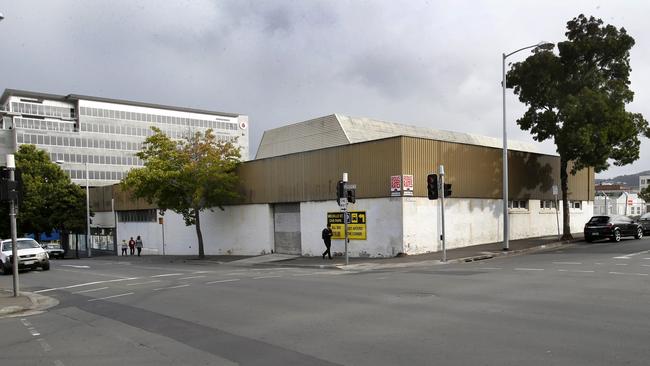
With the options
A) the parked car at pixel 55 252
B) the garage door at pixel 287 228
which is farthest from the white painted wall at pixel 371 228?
the parked car at pixel 55 252

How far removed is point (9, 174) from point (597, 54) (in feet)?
94.0

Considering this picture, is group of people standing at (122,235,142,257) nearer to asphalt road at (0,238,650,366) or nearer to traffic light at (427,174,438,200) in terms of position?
traffic light at (427,174,438,200)

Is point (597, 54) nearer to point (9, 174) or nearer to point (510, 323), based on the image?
point (510, 323)

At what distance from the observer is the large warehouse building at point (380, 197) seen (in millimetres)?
25219

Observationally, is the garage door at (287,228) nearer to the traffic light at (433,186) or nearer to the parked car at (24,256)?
the traffic light at (433,186)

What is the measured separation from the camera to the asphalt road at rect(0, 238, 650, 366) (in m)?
6.79

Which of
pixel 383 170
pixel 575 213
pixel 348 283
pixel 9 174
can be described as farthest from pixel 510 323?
pixel 575 213

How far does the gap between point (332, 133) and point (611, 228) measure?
1935 centimetres

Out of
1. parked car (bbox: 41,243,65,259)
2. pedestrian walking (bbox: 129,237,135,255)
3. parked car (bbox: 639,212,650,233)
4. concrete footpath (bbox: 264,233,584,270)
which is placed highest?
parked car (bbox: 639,212,650,233)

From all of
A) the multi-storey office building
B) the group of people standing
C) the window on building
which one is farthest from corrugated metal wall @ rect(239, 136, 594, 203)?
the multi-storey office building

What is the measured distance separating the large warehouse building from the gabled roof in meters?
0.12

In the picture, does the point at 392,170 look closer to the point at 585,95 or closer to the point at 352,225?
the point at 352,225

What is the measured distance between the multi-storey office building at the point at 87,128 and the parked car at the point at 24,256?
194 ft

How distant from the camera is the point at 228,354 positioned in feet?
23.2
